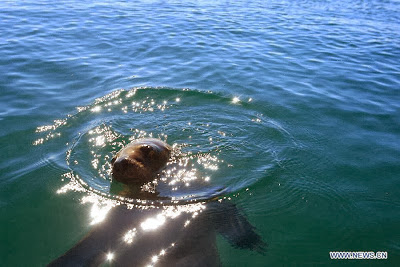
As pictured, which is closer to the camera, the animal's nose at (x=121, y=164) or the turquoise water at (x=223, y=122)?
the turquoise water at (x=223, y=122)

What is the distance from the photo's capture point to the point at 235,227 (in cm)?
534

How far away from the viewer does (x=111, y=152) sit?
695 cm

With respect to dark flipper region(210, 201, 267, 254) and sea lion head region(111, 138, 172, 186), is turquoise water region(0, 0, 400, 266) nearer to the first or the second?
dark flipper region(210, 201, 267, 254)

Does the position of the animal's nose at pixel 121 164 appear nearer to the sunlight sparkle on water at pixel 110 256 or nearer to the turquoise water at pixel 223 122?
the turquoise water at pixel 223 122

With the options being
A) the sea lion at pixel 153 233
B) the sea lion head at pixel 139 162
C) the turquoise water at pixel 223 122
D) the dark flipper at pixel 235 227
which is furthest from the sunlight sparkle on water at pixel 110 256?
the dark flipper at pixel 235 227

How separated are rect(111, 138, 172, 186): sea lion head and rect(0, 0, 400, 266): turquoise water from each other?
19.9 inches

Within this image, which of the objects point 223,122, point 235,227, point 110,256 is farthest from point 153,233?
point 223,122

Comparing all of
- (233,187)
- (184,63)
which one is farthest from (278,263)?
(184,63)

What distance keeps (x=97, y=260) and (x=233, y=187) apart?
2.58 meters

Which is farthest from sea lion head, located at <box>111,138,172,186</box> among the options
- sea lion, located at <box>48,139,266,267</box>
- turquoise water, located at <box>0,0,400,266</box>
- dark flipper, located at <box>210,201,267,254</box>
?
dark flipper, located at <box>210,201,267,254</box>

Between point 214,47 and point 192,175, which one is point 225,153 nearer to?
point 192,175

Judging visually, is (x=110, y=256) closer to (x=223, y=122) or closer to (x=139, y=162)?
(x=139, y=162)

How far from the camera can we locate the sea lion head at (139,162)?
580 cm

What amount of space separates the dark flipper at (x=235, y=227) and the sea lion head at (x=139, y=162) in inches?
50.6
